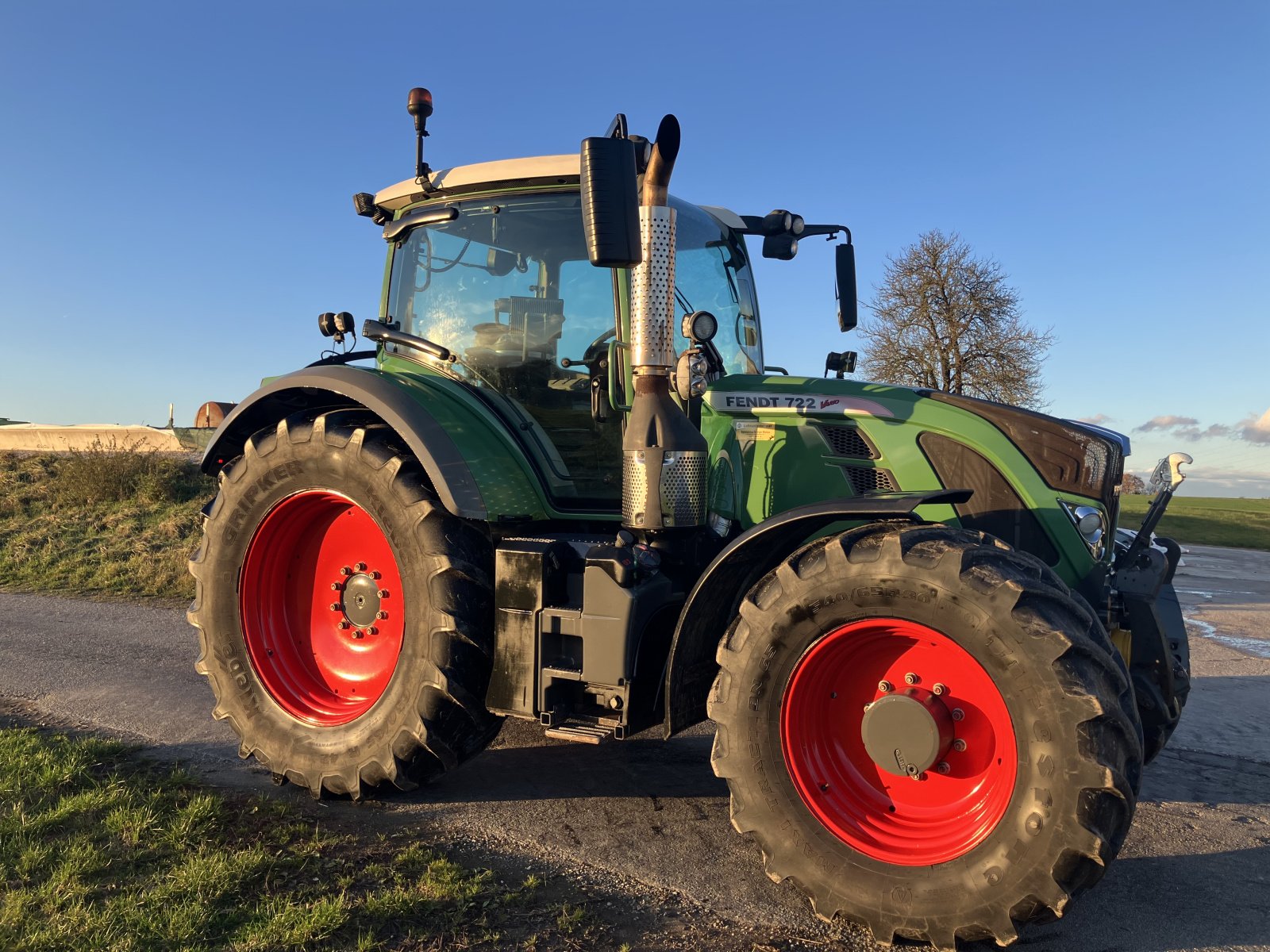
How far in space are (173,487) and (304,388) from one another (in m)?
11.3

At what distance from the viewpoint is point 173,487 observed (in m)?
13.8

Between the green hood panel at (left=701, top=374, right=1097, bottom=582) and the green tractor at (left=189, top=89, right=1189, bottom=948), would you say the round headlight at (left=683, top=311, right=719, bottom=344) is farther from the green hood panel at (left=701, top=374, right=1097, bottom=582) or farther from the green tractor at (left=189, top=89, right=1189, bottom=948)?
the green hood panel at (left=701, top=374, right=1097, bottom=582)

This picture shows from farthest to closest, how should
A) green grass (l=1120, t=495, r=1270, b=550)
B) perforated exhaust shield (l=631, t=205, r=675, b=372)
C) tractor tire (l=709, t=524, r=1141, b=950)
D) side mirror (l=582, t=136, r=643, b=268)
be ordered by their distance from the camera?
green grass (l=1120, t=495, r=1270, b=550) < perforated exhaust shield (l=631, t=205, r=675, b=372) < side mirror (l=582, t=136, r=643, b=268) < tractor tire (l=709, t=524, r=1141, b=950)

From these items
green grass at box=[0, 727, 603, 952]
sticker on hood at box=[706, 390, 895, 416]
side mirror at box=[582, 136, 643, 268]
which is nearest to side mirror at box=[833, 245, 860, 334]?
sticker on hood at box=[706, 390, 895, 416]

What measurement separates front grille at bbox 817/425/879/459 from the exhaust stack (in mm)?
547

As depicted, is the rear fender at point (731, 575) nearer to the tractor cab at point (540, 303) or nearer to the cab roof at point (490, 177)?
the tractor cab at point (540, 303)

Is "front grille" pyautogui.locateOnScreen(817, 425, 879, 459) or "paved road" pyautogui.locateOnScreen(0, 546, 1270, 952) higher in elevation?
"front grille" pyautogui.locateOnScreen(817, 425, 879, 459)

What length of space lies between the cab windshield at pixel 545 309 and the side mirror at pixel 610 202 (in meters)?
0.99

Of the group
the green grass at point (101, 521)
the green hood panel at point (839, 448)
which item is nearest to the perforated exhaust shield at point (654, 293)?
the green hood panel at point (839, 448)

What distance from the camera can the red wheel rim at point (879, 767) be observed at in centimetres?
266

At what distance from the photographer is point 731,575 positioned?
3.20m

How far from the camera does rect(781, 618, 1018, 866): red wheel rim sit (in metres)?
2.66

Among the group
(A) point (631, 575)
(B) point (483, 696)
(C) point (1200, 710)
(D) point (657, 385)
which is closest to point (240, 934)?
(B) point (483, 696)

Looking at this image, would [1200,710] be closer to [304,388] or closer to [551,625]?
[551,625]
